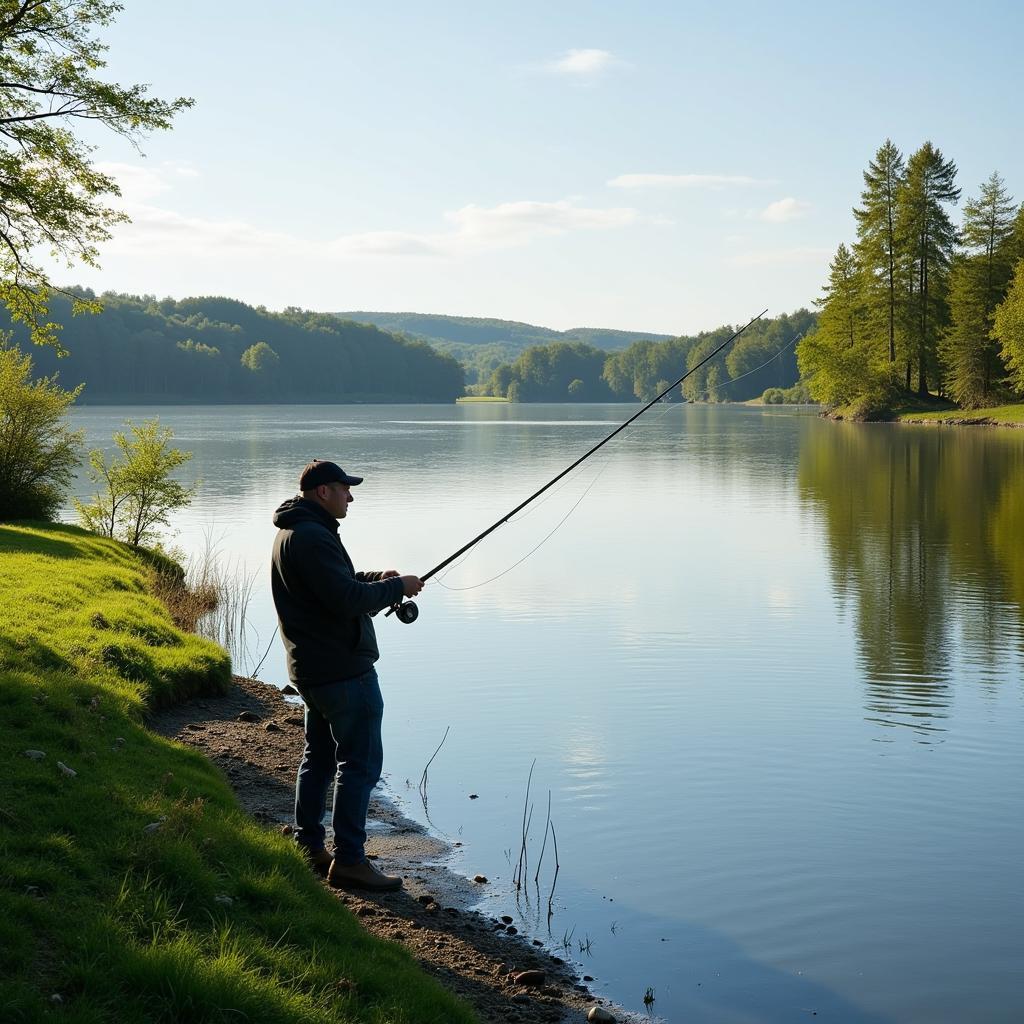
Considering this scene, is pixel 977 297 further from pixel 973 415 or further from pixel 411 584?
pixel 411 584

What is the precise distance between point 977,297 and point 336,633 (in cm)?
7650

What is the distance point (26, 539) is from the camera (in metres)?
A: 16.7

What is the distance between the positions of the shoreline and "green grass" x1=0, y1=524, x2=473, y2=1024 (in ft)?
1.44

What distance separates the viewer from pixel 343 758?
22.0ft

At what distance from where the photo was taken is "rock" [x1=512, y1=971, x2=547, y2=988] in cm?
618

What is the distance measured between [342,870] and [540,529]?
21308 mm

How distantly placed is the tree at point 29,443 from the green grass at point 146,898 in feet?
37.3

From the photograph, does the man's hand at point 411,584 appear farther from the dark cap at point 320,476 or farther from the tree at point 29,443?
the tree at point 29,443

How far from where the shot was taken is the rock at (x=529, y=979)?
618cm

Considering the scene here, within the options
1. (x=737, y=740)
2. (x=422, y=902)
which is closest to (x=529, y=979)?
(x=422, y=902)

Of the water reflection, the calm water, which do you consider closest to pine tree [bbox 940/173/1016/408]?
the water reflection

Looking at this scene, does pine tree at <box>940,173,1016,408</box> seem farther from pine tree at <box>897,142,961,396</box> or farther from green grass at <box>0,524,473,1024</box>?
green grass at <box>0,524,473,1024</box>

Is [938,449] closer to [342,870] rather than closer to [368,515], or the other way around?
[368,515]

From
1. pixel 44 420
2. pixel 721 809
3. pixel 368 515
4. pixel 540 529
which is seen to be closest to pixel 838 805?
pixel 721 809
